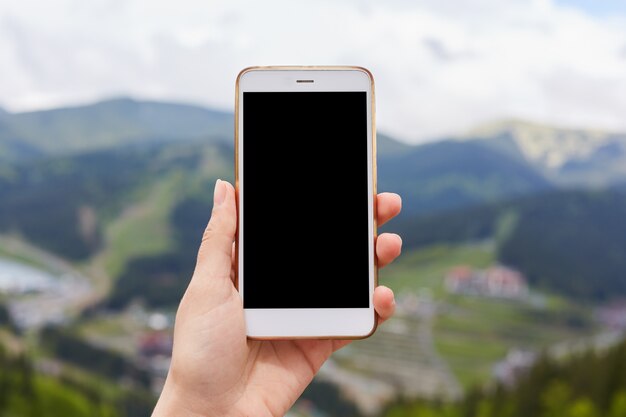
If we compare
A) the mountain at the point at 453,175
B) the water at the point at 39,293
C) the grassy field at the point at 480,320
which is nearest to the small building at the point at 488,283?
the grassy field at the point at 480,320

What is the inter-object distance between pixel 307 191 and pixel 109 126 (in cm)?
14835

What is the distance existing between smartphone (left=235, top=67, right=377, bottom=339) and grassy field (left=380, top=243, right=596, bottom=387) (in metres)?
58.8

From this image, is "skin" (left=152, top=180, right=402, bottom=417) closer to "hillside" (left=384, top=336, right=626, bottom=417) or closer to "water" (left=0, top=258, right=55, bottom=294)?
"hillside" (left=384, top=336, right=626, bottom=417)

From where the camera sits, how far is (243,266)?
2.48m

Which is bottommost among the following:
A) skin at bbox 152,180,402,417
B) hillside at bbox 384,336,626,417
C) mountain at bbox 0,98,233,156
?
mountain at bbox 0,98,233,156

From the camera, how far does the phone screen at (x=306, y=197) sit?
2502mm

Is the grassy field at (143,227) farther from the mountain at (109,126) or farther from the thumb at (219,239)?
the thumb at (219,239)

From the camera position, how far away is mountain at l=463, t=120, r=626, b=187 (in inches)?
4897

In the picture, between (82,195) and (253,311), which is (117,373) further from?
(253,311)

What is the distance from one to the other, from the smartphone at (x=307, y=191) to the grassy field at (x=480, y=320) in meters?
58.8

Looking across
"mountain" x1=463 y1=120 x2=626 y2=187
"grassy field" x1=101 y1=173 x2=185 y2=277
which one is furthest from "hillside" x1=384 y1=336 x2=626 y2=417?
"mountain" x1=463 y1=120 x2=626 y2=187

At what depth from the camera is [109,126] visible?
144m

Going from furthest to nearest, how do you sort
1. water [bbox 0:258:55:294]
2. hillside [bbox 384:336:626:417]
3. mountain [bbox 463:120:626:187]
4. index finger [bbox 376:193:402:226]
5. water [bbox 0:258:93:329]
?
mountain [bbox 463:120:626:187]
water [bbox 0:258:55:294]
water [bbox 0:258:93:329]
hillside [bbox 384:336:626:417]
index finger [bbox 376:193:402:226]

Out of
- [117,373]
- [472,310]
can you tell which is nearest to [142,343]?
[117,373]
